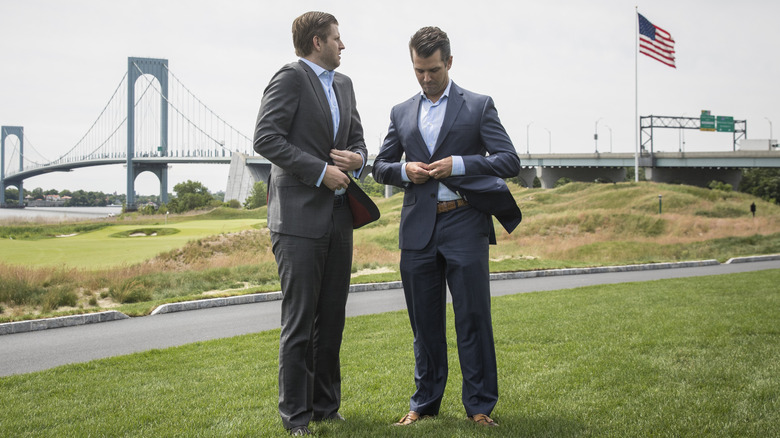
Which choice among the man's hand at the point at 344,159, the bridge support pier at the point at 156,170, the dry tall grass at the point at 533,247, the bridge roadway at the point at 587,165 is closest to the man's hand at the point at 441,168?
the man's hand at the point at 344,159

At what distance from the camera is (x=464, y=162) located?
341 cm

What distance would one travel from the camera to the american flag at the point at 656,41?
120 ft

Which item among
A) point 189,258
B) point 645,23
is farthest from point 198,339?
point 645,23

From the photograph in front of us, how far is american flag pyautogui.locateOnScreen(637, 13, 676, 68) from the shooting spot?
3647 cm

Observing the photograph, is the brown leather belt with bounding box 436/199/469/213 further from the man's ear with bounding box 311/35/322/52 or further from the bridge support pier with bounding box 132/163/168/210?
the bridge support pier with bounding box 132/163/168/210

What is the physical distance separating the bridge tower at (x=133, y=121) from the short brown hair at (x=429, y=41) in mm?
34966

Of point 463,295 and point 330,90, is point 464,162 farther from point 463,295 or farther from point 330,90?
point 330,90

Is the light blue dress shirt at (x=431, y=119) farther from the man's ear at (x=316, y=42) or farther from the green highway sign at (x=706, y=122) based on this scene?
the green highway sign at (x=706, y=122)

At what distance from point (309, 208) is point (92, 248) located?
18.9 meters

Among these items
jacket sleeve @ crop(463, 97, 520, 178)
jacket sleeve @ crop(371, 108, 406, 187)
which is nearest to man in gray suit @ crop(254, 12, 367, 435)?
jacket sleeve @ crop(371, 108, 406, 187)

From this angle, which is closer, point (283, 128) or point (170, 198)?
point (283, 128)

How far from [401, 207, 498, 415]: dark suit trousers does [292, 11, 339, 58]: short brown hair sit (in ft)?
4.13

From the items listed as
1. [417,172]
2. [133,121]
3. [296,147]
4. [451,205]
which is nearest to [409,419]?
[451,205]

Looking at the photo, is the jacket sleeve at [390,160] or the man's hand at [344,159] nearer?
the man's hand at [344,159]
